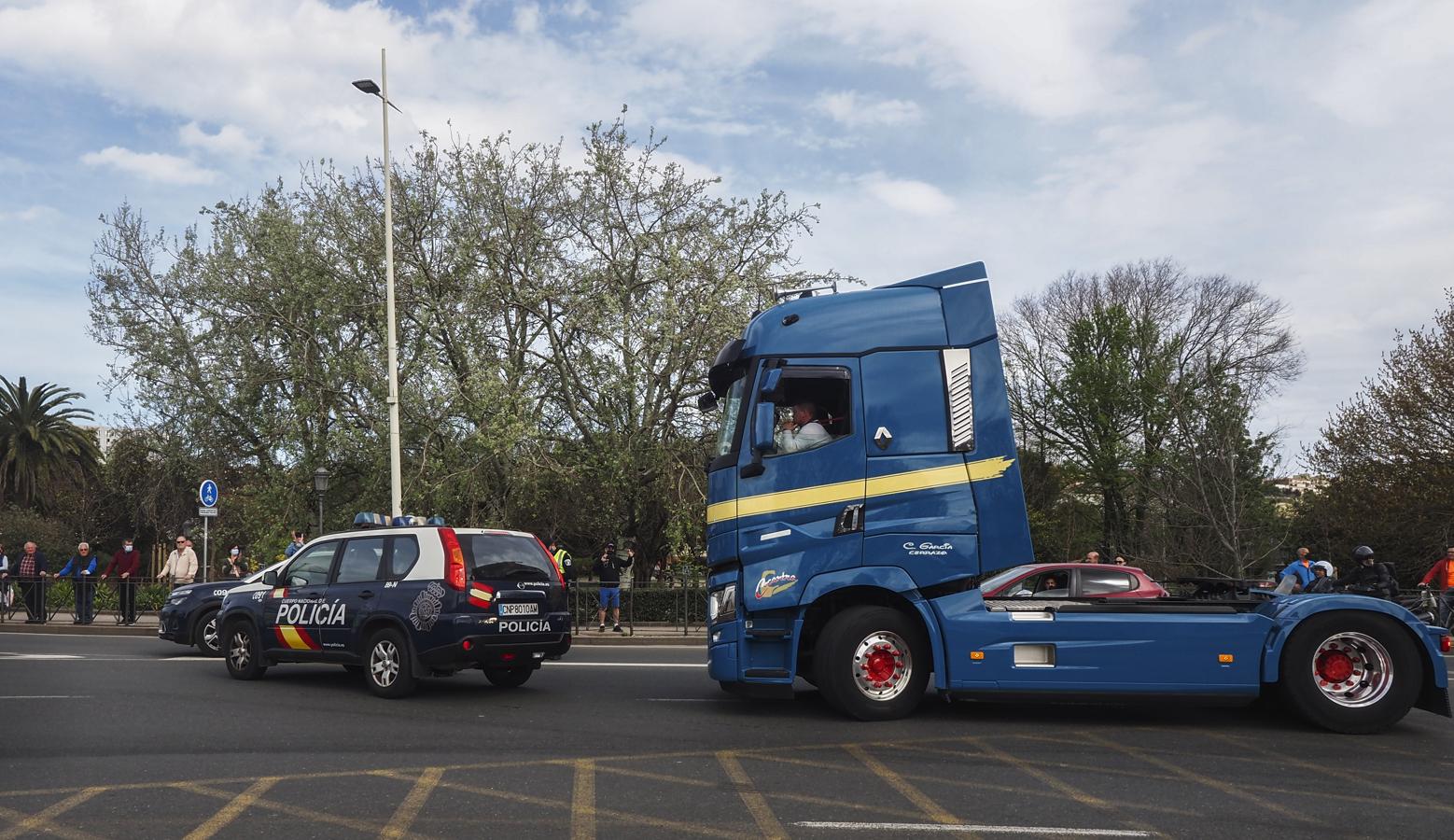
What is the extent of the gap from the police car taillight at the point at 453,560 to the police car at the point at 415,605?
0.04ft

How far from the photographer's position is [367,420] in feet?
84.9

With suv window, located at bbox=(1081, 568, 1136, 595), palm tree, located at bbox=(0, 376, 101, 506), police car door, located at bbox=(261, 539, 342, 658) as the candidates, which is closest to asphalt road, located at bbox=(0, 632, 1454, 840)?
police car door, located at bbox=(261, 539, 342, 658)

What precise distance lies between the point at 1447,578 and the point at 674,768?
1663 cm

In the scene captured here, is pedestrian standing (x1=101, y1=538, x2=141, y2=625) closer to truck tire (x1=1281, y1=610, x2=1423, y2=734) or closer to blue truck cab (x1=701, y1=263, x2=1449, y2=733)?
blue truck cab (x1=701, y1=263, x2=1449, y2=733)

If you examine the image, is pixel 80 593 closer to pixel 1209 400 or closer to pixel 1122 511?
pixel 1209 400

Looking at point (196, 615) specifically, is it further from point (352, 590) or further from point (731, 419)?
point (731, 419)

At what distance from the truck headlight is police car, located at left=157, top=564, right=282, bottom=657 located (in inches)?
332

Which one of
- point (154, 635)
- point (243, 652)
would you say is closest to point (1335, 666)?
point (243, 652)

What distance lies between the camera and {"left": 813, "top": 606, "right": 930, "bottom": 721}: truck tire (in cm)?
929

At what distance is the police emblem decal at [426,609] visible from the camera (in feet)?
36.2

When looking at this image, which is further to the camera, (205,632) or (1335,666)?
(205,632)

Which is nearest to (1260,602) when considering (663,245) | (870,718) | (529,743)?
(870,718)

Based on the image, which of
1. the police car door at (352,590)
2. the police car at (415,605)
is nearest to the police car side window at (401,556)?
the police car at (415,605)

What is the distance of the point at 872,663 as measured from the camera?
30.9 feet
